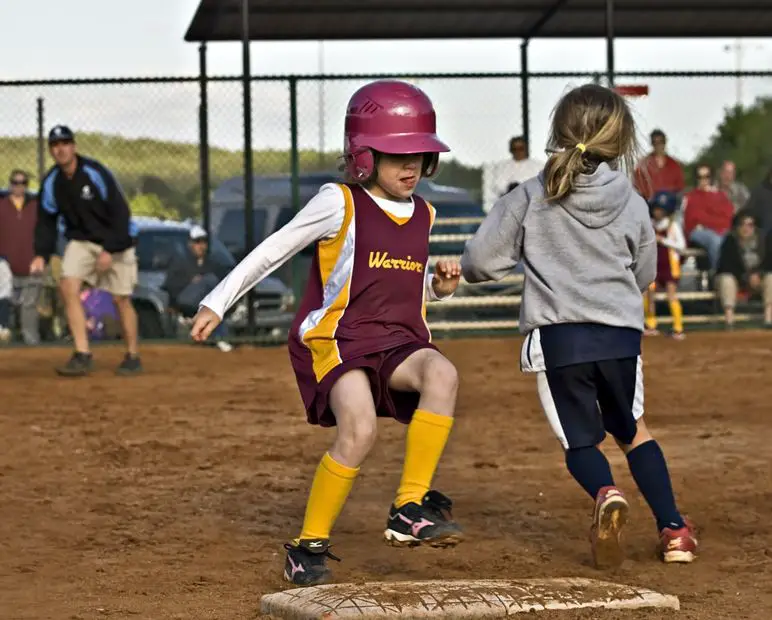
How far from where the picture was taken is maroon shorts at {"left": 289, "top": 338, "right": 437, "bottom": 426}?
5043 millimetres

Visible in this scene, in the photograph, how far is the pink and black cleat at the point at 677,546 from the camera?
5.20 meters

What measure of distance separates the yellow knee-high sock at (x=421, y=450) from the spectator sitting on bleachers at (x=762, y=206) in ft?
40.0

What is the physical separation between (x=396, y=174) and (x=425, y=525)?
1167 millimetres

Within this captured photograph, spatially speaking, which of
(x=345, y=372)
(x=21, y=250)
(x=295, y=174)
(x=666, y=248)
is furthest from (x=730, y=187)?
(x=345, y=372)

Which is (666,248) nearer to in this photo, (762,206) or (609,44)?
(762,206)

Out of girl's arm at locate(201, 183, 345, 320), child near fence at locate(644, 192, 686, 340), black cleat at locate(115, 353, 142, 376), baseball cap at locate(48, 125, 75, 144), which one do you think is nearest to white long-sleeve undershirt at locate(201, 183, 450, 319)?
girl's arm at locate(201, 183, 345, 320)

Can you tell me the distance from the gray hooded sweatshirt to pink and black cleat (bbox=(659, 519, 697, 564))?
699 millimetres

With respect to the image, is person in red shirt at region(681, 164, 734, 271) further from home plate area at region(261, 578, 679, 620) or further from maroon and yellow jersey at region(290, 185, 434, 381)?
home plate area at region(261, 578, 679, 620)

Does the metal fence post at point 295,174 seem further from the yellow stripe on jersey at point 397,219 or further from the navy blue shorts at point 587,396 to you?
the navy blue shorts at point 587,396

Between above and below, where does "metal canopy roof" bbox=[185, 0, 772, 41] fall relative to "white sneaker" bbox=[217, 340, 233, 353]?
above

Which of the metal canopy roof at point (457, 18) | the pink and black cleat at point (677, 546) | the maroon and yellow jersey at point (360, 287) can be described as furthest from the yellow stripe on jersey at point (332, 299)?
the metal canopy roof at point (457, 18)

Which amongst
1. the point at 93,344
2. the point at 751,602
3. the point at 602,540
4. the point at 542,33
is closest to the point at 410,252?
the point at 602,540

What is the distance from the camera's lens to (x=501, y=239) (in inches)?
203

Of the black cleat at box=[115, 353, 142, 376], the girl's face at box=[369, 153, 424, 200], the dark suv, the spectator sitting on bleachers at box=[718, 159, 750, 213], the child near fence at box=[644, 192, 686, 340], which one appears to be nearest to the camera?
the girl's face at box=[369, 153, 424, 200]
